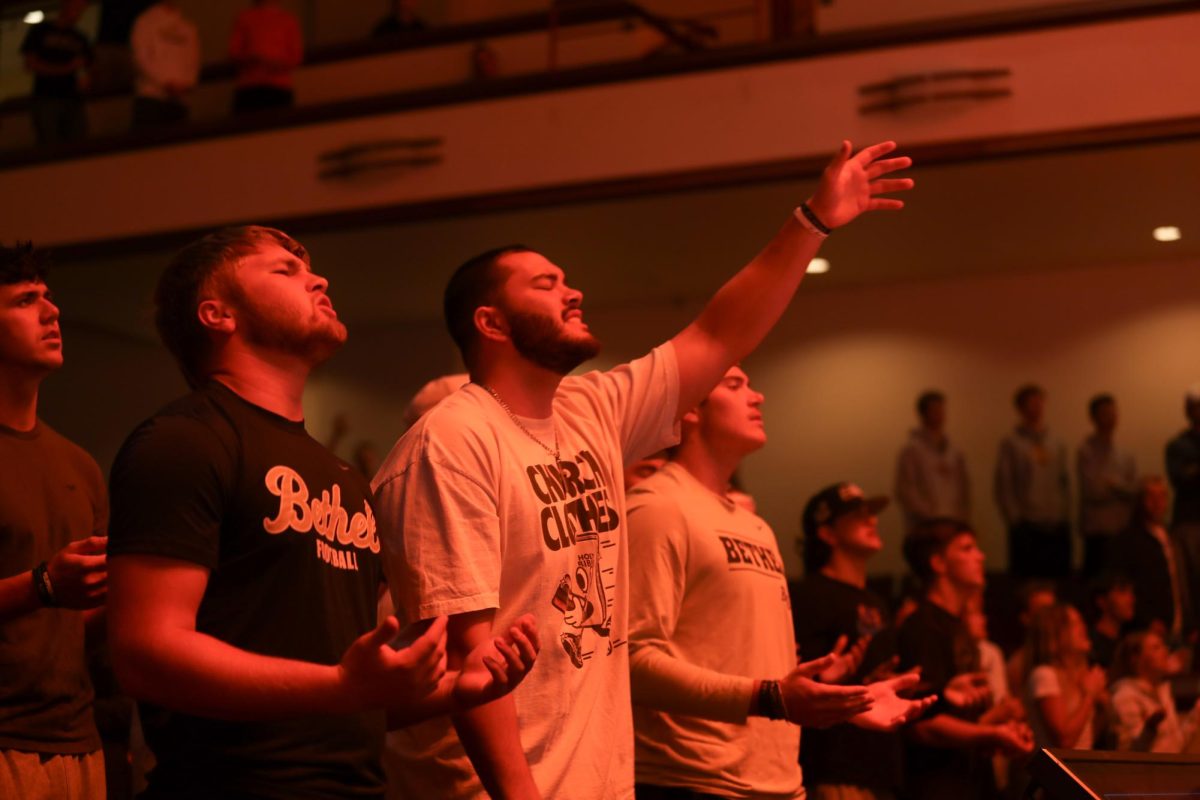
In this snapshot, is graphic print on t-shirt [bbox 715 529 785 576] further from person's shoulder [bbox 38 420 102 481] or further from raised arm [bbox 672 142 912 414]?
person's shoulder [bbox 38 420 102 481]

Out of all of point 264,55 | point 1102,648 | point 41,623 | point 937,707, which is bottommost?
point 1102,648

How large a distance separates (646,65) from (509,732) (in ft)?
18.6

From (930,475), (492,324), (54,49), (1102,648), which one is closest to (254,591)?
(492,324)

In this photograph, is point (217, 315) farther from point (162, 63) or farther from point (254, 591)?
point (162, 63)

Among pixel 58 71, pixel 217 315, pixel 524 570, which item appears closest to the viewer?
pixel 217 315

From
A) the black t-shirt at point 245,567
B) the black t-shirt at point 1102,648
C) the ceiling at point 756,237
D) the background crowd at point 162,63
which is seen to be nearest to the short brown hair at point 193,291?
the black t-shirt at point 245,567

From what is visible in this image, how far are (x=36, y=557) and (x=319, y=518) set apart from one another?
2.28 ft

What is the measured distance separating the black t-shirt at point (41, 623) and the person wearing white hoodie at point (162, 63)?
6309 millimetres

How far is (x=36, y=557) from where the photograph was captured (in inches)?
86.0

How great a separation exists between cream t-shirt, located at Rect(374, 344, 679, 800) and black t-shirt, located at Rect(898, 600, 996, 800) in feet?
6.07

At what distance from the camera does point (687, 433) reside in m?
3.04

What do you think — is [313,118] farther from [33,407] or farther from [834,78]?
[33,407]

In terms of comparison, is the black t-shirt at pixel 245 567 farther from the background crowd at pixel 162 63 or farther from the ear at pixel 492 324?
the background crowd at pixel 162 63

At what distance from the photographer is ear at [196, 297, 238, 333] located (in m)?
1.85
